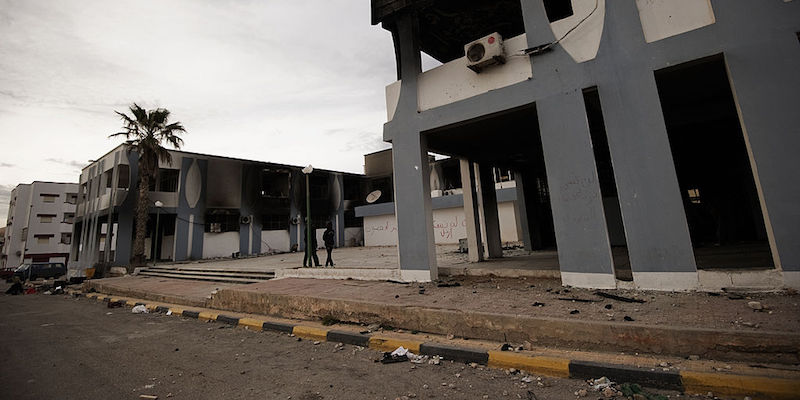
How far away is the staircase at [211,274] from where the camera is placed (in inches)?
462

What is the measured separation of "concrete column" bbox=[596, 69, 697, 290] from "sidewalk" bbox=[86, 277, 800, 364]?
1.28 feet

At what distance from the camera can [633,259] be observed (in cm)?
524

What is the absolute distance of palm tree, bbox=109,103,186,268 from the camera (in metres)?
18.9

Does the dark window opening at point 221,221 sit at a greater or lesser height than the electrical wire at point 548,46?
lesser

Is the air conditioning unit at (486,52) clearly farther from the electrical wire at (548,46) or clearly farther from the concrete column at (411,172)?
the concrete column at (411,172)

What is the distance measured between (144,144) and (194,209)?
5.87m

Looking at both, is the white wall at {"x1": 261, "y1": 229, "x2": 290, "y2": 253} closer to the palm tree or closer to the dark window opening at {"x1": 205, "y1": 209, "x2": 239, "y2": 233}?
the dark window opening at {"x1": 205, "y1": 209, "x2": 239, "y2": 233}

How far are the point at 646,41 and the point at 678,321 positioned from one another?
4592 millimetres

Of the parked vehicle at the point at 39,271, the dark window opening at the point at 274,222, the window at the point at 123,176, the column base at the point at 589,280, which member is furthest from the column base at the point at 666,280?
the parked vehicle at the point at 39,271

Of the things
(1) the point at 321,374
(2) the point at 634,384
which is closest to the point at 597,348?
(2) the point at 634,384

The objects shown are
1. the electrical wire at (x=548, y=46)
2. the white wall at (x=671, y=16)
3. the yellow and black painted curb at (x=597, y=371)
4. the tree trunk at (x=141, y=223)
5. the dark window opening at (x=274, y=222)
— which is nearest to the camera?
the yellow and black painted curb at (x=597, y=371)

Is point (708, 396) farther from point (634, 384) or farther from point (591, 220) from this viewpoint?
point (591, 220)

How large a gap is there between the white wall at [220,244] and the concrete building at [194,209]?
7cm

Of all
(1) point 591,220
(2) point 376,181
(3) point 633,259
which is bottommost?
(3) point 633,259
